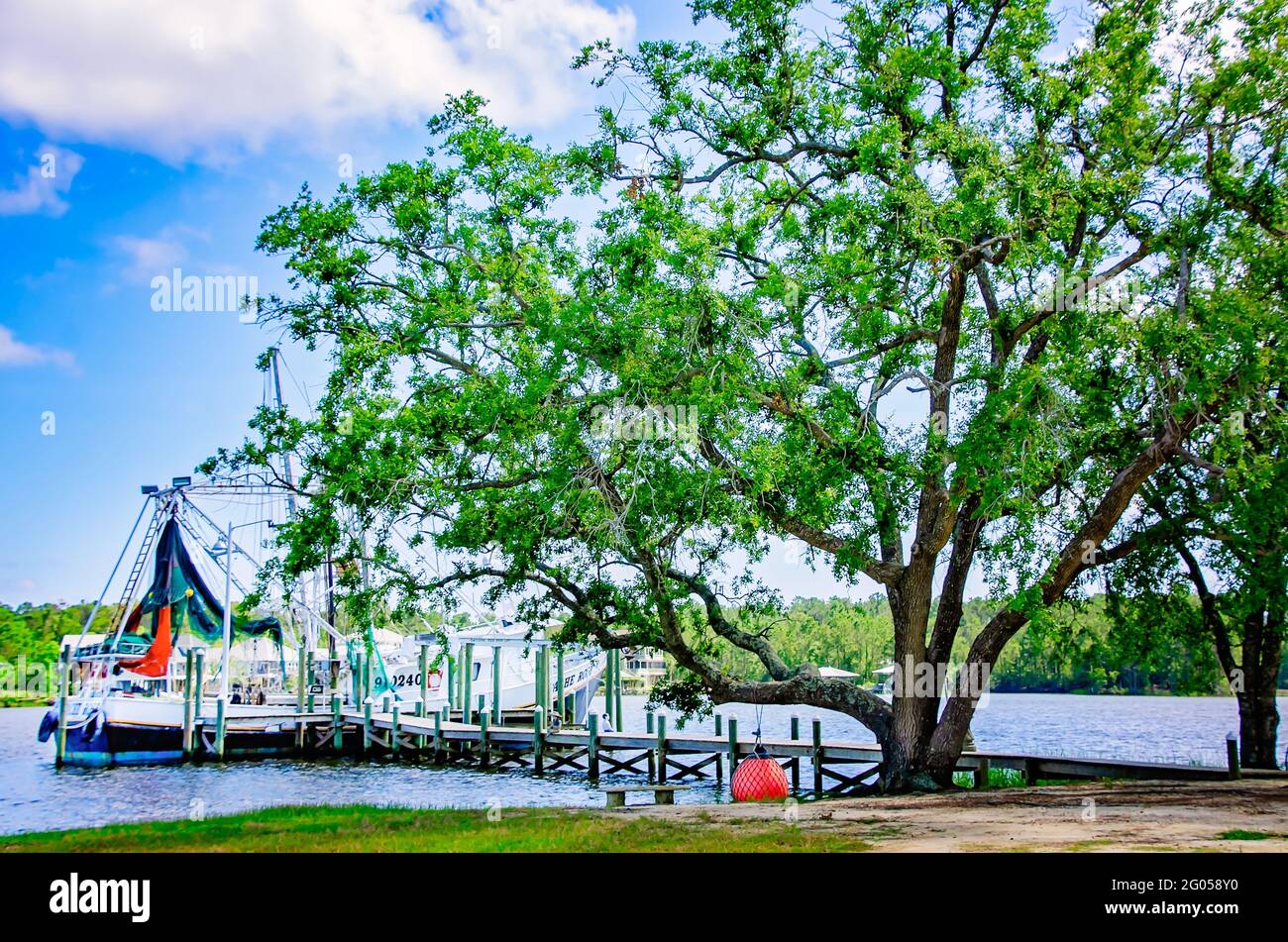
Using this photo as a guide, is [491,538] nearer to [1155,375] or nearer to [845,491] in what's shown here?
[845,491]

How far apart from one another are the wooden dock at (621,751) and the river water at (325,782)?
111 cm

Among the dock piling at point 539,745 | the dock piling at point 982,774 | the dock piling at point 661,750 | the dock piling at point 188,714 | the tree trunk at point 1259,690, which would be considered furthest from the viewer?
the dock piling at point 188,714

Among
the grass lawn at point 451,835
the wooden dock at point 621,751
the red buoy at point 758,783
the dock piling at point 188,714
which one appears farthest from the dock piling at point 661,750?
the dock piling at point 188,714

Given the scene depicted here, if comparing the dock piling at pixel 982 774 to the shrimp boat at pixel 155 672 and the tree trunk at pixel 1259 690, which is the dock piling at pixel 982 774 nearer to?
the tree trunk at pixel 1259 690

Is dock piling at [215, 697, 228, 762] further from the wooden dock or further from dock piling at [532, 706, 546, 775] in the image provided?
dock piling at [532, 706, 546, 775]

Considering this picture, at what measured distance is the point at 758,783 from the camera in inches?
744

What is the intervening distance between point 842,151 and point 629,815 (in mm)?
12407

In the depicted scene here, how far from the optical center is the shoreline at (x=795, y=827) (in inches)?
433

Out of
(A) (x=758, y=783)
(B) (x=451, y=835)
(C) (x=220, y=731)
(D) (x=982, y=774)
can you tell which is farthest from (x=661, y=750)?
(C) (x=220, y=731)

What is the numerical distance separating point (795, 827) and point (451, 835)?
4.25 meters

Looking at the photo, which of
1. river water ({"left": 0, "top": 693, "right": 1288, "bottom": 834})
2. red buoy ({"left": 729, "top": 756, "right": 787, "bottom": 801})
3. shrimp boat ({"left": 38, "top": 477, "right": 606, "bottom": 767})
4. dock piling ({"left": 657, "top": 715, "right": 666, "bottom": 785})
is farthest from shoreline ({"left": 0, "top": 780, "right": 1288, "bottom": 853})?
shrimp boat ({"left": 38, "top": 477, "right": 606, "bottom": 767})

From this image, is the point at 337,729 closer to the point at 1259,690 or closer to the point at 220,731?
the point at 220,731

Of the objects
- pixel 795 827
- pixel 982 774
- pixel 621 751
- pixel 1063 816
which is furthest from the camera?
pixel 621 751

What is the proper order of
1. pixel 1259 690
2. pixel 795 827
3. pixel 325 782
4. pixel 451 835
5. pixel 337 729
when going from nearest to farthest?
pixel 451 835 → pixel 795 827 → pixel 1259 690 → pixel 325 782 → pixel 337 729
